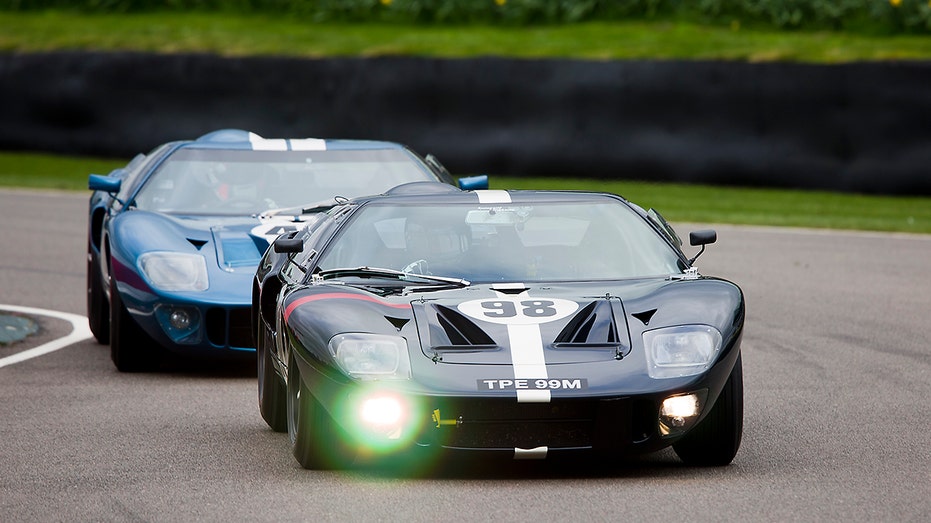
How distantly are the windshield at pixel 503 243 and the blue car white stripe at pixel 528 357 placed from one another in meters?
0.63

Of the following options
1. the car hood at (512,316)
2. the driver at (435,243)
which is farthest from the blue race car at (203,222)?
the car hood at (512,316)

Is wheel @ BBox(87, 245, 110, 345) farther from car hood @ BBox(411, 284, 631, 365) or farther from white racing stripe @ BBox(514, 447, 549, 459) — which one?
white racing stripe @ BBox(514, 447, 549, 459)

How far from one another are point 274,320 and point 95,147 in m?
15.4

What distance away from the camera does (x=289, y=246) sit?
21.5ft

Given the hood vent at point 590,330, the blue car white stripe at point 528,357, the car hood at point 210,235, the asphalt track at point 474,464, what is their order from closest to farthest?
the asphalt track at point 474,464, the blue car white stripe at point 528,357, the hood vent at point 590,330, the car hood at point 210,235

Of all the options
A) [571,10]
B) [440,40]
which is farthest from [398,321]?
[571,10]

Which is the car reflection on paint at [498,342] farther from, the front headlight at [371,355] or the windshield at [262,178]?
the windshield at [262,178]

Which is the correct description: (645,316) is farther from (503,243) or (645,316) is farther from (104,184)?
(104,184)

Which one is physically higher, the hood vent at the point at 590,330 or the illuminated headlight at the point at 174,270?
the hood vent at the point at 590,330

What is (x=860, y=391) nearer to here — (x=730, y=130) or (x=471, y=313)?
(x=471, y=313)

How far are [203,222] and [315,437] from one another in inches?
139

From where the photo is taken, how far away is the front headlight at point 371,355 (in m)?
5.43

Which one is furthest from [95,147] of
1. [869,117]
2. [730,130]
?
[869,117]

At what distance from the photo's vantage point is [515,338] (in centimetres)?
554
